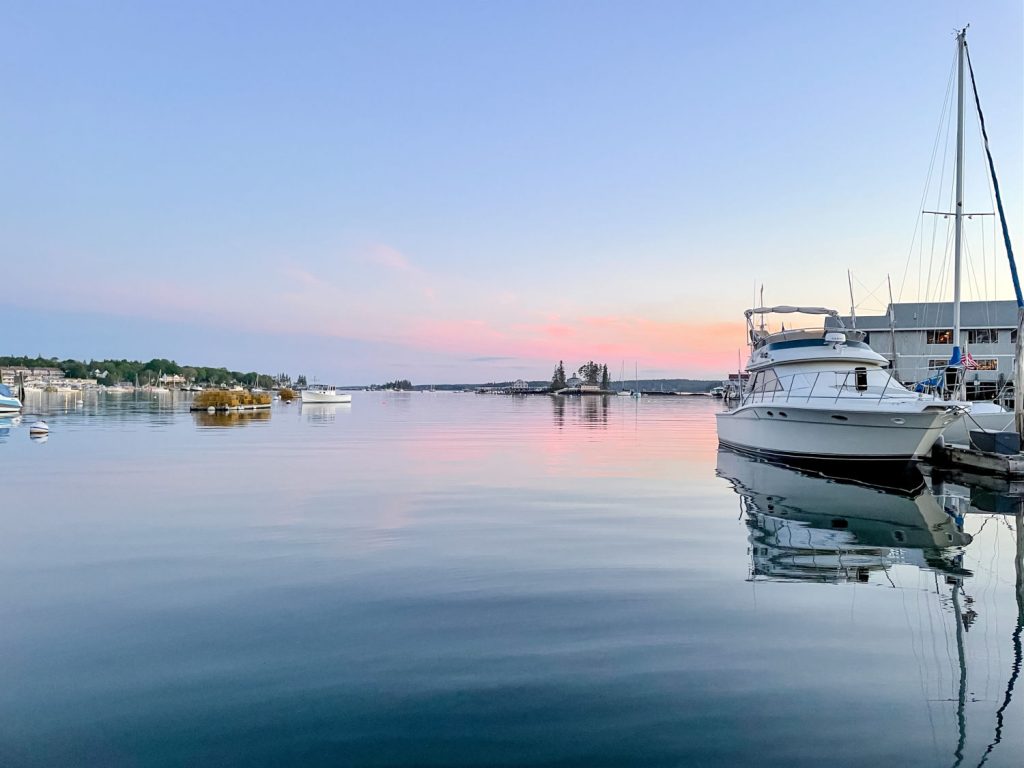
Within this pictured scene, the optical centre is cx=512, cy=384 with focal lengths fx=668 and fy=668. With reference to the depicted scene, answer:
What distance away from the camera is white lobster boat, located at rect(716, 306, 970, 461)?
19.3 m

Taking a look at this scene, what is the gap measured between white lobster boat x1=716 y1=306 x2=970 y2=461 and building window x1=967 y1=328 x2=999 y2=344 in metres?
38.2

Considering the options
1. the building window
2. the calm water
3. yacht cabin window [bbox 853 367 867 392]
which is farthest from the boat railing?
the building window

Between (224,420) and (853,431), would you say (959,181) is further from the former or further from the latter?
(224,420)

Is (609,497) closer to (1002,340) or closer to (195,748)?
(195,748)

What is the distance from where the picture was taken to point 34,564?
930 cm

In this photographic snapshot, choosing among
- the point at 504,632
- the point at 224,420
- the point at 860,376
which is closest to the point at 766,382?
the point at 860,376

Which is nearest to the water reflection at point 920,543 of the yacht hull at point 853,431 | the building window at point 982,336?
the yacht hull at point 853,431

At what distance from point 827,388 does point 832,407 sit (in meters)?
1.84

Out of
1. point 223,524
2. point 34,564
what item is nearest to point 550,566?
point 223,524

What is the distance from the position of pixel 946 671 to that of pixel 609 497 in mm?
10117

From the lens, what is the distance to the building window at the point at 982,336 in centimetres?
5444

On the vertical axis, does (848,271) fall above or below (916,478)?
above

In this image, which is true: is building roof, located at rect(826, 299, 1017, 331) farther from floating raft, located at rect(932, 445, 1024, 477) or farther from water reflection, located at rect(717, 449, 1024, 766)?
water reflection, located at rect(717, 449, 1024, 766)

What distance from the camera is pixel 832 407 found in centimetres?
2009
